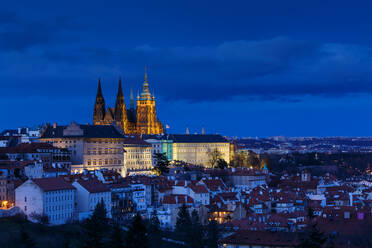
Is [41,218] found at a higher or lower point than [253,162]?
lower

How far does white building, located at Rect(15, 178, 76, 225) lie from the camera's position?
252 ft

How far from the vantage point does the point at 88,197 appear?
84.4 m

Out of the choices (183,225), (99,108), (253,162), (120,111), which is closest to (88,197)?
(183,225)

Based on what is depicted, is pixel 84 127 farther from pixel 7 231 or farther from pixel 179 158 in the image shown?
pixel 7 231

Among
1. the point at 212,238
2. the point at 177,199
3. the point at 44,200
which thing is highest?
the point at 44,200

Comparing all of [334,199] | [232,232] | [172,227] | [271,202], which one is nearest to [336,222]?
[232,232]

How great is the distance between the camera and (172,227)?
87062 millimetres

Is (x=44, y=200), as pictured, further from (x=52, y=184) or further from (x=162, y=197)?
(x=162, y=197)

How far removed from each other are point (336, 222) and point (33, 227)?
106 ft

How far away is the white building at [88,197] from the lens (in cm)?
8409

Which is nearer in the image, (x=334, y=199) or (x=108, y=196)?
(x=108, y=196)

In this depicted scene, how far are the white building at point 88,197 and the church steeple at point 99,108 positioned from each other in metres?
104

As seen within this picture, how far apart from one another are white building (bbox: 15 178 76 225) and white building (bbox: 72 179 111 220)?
2767 millimetres

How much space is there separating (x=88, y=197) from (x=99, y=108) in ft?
357
